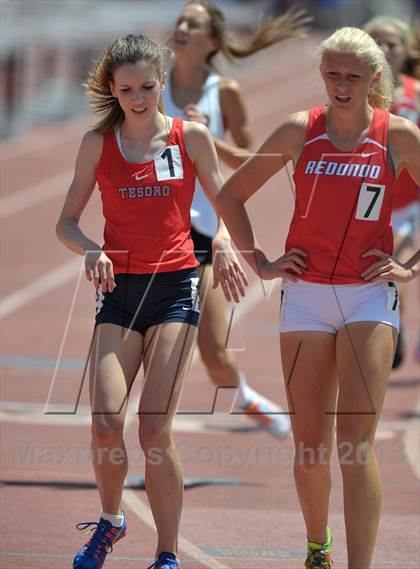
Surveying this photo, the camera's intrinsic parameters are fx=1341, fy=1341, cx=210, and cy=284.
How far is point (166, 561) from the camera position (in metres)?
5.62

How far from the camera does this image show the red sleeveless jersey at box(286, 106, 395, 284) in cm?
551

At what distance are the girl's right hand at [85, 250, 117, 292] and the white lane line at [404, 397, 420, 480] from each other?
10.8 feet

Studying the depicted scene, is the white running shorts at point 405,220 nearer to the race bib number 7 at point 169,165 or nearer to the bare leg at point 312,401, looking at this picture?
the race bib number 7 at point 169,165

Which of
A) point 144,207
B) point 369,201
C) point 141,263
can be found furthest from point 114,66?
point 369,201

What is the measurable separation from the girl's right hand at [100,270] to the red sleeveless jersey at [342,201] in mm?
808

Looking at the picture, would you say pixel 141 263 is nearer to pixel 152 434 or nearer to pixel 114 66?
pixel 152 434

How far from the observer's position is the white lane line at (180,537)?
6430 mm

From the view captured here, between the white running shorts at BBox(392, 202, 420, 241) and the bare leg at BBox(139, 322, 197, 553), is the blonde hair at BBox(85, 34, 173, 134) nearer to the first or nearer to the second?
the bare leg at BBox(139, 322, 197, 553)

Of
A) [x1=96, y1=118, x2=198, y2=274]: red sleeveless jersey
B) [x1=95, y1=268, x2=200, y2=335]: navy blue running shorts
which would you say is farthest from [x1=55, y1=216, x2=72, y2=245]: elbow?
[x1=95, y1=268, x2=200, y2=335]: navy blue running shorts

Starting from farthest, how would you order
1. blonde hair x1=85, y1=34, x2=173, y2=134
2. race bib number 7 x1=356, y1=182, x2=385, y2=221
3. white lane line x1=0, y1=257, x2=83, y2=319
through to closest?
white lane line x1=0, y1=257, x2=83, y2=319 → blonde hair x1=85, y1=34, x2=173, y2=134 → race bib number 7 x1=356, y1=182, x2=385, y2=221

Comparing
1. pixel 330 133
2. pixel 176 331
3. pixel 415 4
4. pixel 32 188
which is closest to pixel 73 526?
pixel 176 331


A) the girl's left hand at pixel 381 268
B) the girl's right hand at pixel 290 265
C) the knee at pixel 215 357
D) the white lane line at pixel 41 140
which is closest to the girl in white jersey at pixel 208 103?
the knee at pixel 215 357

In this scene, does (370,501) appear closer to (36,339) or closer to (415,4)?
(36,339)

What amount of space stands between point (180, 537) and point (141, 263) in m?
1.72
